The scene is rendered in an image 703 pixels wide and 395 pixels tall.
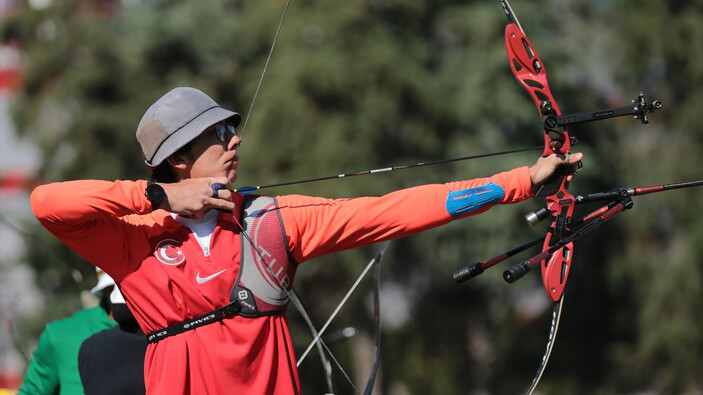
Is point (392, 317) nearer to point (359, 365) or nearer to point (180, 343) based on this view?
point (359, 365)

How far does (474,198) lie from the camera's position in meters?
2.81

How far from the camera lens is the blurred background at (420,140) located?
44.1 ft

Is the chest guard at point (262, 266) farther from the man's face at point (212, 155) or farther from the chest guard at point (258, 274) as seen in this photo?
the man's face at point (212, 155)

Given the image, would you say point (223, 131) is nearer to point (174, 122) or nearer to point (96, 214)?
point (174, 122)

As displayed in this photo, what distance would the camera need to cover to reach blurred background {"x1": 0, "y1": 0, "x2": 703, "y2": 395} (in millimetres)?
13445

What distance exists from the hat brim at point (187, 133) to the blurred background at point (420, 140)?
987cm

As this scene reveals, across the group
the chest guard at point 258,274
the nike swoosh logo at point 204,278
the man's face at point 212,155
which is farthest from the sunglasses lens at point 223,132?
the nike swoosh logo at point 204,278

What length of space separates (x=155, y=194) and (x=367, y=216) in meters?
0.61

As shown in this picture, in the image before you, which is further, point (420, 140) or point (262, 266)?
point (420, 140)

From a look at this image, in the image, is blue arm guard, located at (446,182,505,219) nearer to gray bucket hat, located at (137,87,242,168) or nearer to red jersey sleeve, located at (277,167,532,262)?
red jersey sleeve, located at (277,167,532,262)

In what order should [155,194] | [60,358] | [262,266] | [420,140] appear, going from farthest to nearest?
[420,140]
[60,358]
[262,266]
[155,194]

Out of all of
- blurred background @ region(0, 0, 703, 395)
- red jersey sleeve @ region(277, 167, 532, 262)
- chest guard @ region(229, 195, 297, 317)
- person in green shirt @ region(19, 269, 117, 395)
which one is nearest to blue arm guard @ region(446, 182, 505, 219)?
red jersey sleeve @ region(277, 167, 532, 262)

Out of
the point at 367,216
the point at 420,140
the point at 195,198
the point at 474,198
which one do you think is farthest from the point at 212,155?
the point at 420,140

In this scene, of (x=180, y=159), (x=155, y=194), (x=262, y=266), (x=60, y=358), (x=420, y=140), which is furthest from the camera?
(x=420, y=140)
